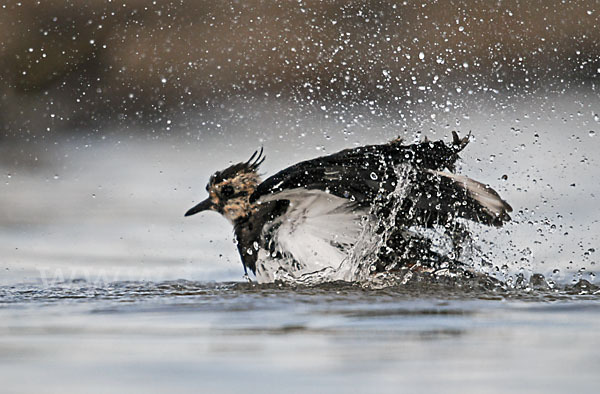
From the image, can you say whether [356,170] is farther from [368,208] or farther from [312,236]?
[312,236]

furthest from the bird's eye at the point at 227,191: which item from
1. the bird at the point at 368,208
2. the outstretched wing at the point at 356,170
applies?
the outstretched wing at the point at 356,170

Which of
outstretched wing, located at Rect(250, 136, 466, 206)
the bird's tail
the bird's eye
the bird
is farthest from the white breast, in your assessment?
the bird's eye

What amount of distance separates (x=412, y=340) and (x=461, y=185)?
168 cm

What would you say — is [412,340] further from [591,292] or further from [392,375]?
[591,292]

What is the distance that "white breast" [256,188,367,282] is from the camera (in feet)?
13.8

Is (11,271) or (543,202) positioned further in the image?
(543,202)

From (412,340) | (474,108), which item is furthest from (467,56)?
(412,340)

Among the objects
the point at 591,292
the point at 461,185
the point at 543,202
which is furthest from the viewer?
the point at 543,202

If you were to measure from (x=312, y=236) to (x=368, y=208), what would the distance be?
Result: 0.27 metres

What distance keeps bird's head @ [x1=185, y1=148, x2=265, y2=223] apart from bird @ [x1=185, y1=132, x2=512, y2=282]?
0.90 ft

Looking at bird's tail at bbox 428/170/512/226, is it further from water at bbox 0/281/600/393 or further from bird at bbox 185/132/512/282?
water at bbox 0/281/600/393

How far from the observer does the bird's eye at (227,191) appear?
4891 millimetres

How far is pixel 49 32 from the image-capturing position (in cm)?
712

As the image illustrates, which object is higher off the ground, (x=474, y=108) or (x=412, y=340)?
(x=474, y=108)
